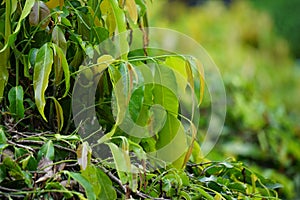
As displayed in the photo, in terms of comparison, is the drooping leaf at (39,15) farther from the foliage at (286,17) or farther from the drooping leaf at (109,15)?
the foliage at (286,17)

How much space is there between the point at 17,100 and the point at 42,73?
52 millimetres

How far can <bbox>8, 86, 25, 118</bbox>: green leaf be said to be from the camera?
2.14ft

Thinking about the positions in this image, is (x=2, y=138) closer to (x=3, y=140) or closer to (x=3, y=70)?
(x=3, y=140)

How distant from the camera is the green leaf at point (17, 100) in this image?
652 millimetres

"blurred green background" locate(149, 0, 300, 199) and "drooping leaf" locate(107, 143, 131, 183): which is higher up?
"drooping leaf" locate(107, 143, 131, 183)

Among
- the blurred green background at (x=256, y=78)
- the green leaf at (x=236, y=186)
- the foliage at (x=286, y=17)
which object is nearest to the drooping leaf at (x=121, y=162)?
the green leaf at (x=236, y=186)

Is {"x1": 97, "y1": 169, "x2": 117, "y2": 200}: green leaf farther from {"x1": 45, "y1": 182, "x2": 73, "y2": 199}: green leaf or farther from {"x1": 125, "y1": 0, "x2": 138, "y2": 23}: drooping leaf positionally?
{"x1": 125, "y1": 0, "x2": 138, "y2": 23}: drooping leaf

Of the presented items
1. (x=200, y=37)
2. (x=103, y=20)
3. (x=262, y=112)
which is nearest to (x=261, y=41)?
(x=200, y=37)

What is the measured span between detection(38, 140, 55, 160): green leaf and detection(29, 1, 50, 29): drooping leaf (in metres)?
0.16

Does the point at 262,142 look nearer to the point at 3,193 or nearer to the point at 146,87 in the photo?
the point at 146,87

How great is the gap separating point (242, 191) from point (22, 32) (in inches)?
14.4

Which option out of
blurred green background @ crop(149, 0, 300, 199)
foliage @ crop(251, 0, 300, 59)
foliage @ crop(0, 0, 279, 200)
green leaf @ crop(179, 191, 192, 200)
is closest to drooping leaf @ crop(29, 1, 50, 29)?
foliage @ crop(0, 0, 279, 200)

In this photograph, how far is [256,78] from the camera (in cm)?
340

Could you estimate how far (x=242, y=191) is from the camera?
29.1 inches
